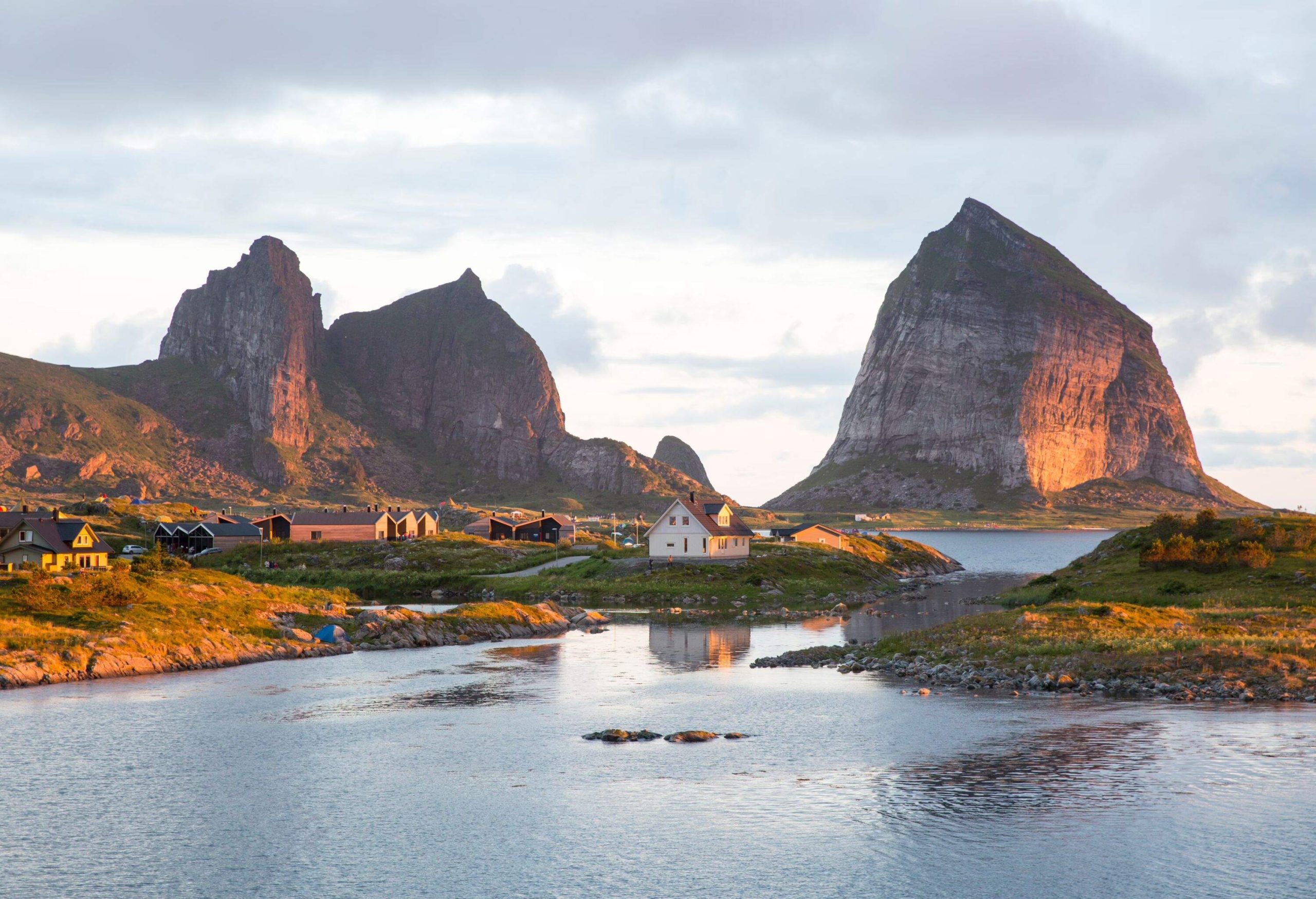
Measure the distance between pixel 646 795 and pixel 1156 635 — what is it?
32.5m

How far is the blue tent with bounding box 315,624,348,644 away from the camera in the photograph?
6266cm

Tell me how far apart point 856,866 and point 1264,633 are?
121ft

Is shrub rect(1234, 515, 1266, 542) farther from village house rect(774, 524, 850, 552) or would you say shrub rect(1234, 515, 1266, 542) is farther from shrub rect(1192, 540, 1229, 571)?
village house rect(774, 524, 850, 552)

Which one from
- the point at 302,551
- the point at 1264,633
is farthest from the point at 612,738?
the point at 302,551

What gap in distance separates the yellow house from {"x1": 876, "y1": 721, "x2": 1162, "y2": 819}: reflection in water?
85836 mm

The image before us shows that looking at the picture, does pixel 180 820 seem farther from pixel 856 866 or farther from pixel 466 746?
pixel 856 866

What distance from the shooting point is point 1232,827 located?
2602 cm

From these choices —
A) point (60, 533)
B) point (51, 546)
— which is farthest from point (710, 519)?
point (60, 533)

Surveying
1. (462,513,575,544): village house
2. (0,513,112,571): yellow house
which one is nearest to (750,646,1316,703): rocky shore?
(0,513,112,571): yellow house

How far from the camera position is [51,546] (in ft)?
324

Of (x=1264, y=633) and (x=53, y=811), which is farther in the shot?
(x=1264, y=633)

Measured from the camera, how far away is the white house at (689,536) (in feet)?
354

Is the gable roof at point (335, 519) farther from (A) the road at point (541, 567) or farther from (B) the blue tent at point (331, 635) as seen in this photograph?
(B) the blue tent at point (331, 635)

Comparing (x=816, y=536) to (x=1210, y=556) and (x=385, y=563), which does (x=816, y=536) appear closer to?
(x=385, y=563)
